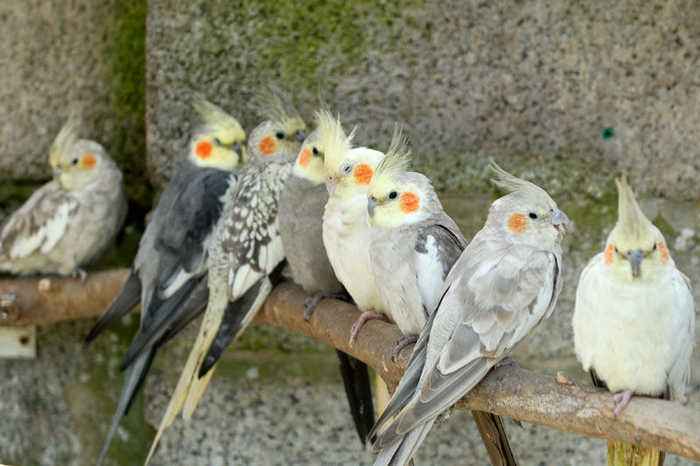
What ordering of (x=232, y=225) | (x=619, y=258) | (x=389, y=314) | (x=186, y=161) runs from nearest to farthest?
(x=619, y=258) → (x=389, y=314) → (x=232, y=225) → (x=186, y=161)

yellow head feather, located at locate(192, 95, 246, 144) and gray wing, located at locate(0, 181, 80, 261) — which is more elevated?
yellow head feather, located at locate(192, 95, 246, 144)

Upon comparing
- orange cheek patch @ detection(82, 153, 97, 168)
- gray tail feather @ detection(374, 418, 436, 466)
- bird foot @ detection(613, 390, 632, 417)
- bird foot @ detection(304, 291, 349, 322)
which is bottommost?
bird foot @ detection(304, 291, 349, 322)

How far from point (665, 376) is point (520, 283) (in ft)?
0.94

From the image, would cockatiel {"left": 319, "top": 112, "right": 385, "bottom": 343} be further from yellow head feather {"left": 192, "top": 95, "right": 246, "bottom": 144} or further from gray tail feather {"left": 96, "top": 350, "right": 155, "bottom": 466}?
gray tail feather {"left": 96, "top": 350, "right": 155, "bottom": 466}

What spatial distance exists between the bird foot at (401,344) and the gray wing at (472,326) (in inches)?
5.5

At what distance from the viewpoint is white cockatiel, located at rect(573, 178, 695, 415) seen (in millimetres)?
2062

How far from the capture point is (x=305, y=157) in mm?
2758

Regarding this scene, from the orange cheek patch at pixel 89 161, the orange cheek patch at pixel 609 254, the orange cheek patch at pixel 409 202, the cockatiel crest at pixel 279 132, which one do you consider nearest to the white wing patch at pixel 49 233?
the orange cheek patch at pixel 89 161

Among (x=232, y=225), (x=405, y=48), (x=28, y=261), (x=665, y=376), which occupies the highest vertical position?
(x=405, y=48)

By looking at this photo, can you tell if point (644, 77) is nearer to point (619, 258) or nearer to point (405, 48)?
point (405, 48)

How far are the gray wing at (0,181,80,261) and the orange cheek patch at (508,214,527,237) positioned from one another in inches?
53.7

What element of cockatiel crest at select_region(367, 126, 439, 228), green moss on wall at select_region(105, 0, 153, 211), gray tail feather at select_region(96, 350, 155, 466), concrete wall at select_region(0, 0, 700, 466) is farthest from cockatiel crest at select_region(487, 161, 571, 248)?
green moss on wall at select_region(105, 0, 153, 211)

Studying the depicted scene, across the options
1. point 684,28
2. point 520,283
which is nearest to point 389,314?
point 520,283

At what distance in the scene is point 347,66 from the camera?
309 cm
